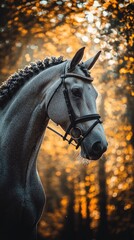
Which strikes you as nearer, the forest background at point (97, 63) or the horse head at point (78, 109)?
the horse head at point (78, 109)

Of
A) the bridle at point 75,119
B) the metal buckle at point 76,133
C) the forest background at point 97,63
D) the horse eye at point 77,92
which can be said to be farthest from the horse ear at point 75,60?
the forest background at point 97,63

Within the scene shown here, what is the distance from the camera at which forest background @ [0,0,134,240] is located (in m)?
12.9

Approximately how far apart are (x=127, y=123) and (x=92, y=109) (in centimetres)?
1301

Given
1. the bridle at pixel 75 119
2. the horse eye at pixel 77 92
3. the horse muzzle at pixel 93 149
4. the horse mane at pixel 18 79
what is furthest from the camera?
the horse mane at pixel 18 79

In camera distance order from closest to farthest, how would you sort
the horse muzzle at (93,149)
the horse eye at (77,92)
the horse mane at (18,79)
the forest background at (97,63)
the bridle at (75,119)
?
the horse muzzle at (93,149) → the bridle at (75,119) → the horse eye at (77,92) → the horse mane at (18,79) → the forest background at (97,63)

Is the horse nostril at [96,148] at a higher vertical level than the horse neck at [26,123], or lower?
lower

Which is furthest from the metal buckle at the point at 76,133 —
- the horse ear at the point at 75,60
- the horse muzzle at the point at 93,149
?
the horse ear at the point at 75,60

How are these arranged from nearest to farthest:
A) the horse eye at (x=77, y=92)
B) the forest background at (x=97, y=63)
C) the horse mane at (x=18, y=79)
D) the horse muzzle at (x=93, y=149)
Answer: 1. the horse muzzle at (x=93, y=149)
2. the horse eye at (x=77, y=92)
3. the horse mane at (x=18, y=79)
4. the forest background at (x=97, y=63)

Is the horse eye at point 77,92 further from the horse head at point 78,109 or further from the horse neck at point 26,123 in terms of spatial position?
the horse neck at point 26,123

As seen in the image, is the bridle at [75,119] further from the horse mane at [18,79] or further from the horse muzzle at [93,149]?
the horse mane at [18,79]

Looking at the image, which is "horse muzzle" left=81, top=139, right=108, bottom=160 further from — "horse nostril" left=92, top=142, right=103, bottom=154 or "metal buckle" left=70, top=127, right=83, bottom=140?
"metal buckle" left=70, top=127, right=83, bottom=140

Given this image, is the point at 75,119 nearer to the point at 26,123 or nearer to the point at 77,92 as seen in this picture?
the point at 77,92

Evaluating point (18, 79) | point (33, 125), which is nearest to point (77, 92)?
point (33, 125)

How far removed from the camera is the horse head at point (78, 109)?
4292 millimetres
